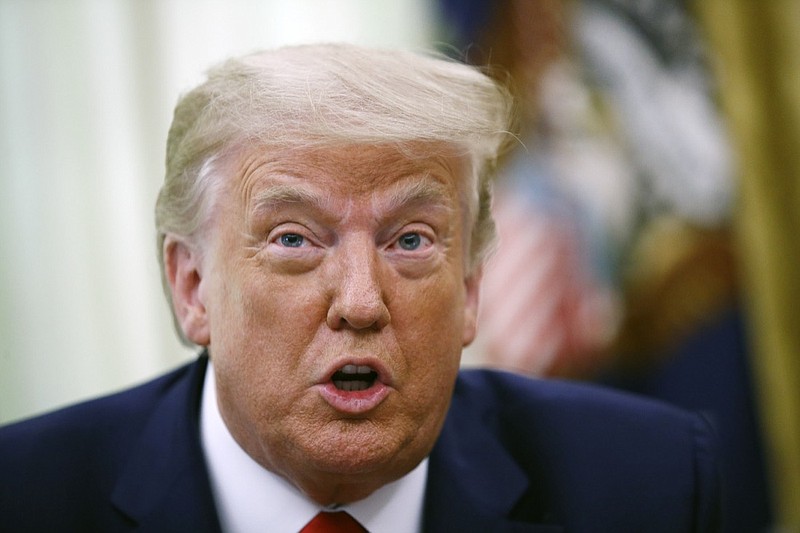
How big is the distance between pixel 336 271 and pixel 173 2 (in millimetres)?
1755

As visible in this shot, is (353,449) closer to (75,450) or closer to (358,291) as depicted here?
(358,291)

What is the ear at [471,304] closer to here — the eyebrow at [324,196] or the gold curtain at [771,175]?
the eyebrow at [324,196]

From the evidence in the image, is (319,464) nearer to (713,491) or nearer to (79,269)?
(713,491)

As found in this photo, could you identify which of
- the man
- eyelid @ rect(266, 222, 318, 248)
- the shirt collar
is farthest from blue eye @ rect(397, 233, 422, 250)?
the shirt collar

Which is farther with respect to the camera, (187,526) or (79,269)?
(79,269)

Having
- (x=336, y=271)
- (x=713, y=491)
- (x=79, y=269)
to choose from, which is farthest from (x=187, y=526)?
(x=79, y=269)

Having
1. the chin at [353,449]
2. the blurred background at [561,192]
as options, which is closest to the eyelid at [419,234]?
the chin at [353,449]

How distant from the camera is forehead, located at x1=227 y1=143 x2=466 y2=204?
125 centimetres

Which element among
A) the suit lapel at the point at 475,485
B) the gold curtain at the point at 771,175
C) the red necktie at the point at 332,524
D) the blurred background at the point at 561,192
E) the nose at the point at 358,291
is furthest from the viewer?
the gold curtain at the point at 771,175

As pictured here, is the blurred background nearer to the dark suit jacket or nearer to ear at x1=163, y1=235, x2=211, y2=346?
the dark suit jacket

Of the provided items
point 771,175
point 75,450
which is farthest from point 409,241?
point 771,175

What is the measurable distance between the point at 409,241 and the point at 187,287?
0.39 m

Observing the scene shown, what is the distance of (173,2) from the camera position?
269 cm

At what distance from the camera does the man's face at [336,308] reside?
1.24 meters
